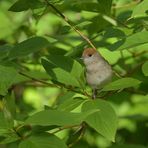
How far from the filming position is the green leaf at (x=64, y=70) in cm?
179

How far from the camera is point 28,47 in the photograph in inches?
78.7

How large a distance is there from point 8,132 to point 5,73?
205 mm

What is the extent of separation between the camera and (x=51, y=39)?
204cm

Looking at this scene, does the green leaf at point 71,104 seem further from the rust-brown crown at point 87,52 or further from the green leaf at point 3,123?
the rust-brown crown at point 87,52

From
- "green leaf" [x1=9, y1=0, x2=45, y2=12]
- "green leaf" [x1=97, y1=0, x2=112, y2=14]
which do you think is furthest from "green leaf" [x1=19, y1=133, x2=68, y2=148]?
"green leaf" [x1=97, y1=0, x2=112, y2=14]

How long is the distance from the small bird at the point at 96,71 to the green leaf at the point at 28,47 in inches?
8.8

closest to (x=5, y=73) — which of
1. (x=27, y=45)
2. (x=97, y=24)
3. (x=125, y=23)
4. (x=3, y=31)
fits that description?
(x=27, y=45)

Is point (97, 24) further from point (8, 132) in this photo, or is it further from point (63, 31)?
point (8, 132)

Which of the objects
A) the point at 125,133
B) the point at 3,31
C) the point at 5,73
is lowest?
the point at 125,133

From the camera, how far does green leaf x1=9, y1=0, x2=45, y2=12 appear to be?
5.99 ft

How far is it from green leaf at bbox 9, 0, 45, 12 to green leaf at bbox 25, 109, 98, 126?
1.73ft

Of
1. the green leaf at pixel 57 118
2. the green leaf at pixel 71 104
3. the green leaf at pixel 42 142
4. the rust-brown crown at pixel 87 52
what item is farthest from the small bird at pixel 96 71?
the green leaf at pixel 57 118

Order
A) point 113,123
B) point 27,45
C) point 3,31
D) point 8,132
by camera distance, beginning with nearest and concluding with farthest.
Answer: point 113,123 → point 8,132 → point 27,45 → point 3,31

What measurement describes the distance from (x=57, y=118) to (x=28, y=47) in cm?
63
